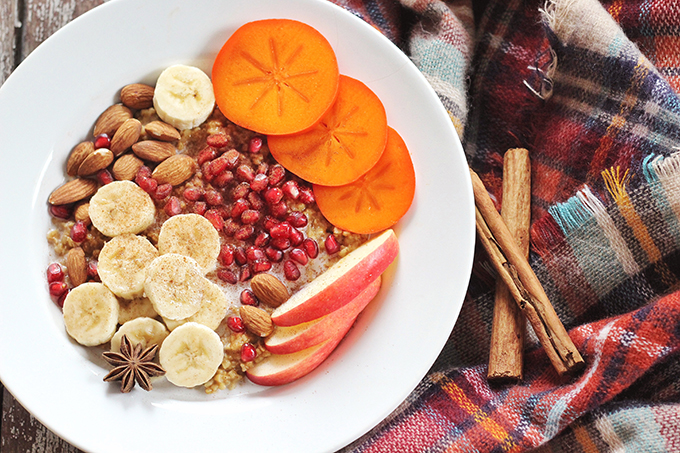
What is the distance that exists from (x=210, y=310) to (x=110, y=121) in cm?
76

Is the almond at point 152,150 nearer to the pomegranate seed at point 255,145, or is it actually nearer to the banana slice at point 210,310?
the pomegranate seed at point 255,145

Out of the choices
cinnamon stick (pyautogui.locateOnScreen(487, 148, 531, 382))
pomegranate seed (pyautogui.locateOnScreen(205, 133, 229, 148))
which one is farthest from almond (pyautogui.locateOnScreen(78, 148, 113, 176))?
cinnamon stick (pyautogui.locateOnScreen(487, 148, 531, 382))

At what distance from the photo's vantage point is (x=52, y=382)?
1950 mm

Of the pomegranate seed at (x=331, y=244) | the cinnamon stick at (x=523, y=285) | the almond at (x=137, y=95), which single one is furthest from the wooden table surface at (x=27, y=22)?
the cinnamon stick at (x=523, y=285)

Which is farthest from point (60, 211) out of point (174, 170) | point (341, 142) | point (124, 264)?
point (341, 142)

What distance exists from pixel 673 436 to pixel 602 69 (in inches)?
51.3

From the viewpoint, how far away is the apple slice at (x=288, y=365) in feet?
6.68

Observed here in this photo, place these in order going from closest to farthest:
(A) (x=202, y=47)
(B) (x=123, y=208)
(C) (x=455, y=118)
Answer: (B) (x=123, y=208) → (A) (x=202, y=47) → (C) (x=455, y=118)

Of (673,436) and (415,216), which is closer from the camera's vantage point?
(673,436)

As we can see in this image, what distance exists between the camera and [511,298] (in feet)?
7.32

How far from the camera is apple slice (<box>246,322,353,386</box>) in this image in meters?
2.04

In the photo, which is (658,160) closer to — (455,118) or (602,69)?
(602,69)

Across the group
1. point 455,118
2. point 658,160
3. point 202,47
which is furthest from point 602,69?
point 202,47

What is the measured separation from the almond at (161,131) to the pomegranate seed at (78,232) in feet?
1.29
